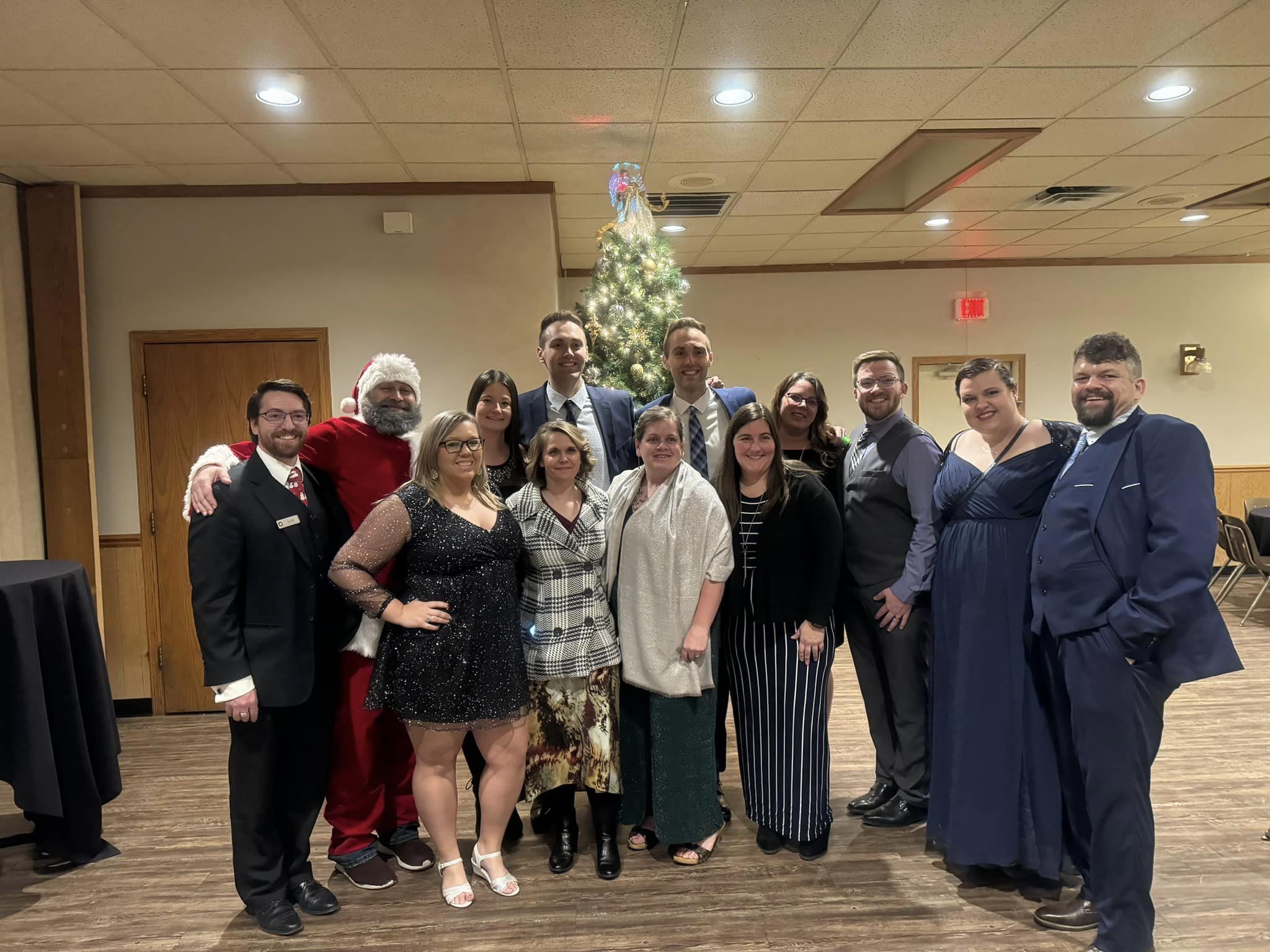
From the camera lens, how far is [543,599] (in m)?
A: 2.64

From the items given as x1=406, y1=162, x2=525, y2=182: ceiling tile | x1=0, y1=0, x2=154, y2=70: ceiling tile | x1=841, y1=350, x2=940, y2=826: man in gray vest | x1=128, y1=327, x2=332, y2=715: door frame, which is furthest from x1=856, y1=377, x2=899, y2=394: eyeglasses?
x1=128, y1=327, x2=332, y2=715: door frame

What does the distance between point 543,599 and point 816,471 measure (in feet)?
3.81

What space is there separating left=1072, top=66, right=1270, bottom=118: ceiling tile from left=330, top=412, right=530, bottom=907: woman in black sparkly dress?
3286mm

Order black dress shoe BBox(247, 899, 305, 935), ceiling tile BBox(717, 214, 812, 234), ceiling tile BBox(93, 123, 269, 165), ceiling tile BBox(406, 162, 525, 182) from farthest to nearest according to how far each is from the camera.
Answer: ceiling tile BBox(717, 214, 812, 234) < ceiling tile BBox(406, 162, 525, 182) < ceiling tile BBox(93, 123, 269, 165) < black dress shoe BBox(247, 899, 305, 935)

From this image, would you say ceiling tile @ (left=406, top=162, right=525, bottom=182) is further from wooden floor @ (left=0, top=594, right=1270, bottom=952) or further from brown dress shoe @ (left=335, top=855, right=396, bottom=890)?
brown dress shoe @ (left=335, top=855, right=396, bottom=890)

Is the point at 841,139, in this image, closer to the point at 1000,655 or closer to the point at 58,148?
the point at 1000,655

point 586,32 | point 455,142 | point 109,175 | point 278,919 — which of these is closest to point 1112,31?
point 586,32

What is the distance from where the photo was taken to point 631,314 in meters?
4.92

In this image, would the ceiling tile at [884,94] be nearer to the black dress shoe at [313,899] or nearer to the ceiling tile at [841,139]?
the ceiling tile at [841,139]

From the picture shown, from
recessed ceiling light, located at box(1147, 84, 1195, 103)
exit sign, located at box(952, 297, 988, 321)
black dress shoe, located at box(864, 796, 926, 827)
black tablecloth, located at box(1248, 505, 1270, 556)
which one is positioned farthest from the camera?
exit sign, located at box(952, 297, 988, 321)

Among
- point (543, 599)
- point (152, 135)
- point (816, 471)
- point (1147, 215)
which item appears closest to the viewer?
point (543, 599)

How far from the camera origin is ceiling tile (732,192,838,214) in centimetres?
516

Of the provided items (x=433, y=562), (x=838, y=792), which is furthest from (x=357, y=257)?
(x=838, y=792)

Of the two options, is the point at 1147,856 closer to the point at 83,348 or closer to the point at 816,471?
the point at 816,471
